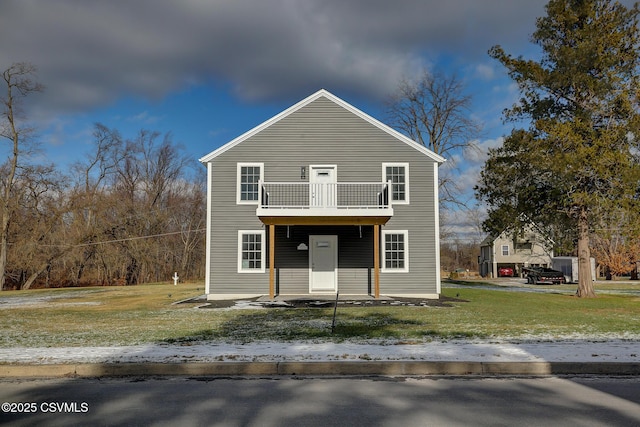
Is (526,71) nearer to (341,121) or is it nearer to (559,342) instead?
(341,121)

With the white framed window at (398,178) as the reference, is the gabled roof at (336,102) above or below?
above

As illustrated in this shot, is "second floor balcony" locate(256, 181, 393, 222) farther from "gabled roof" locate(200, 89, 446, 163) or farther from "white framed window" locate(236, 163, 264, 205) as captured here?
"gabled roof" locate(200, 89, 446, 163)

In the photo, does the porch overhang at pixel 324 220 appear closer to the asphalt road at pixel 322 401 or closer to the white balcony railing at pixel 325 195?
the white balcony railing at pixel 325 195

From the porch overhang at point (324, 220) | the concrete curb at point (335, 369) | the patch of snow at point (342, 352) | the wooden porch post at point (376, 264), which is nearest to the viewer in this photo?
the concrete curb at point (335, 369)

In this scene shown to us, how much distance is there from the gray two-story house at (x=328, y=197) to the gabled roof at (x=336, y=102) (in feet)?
0.13

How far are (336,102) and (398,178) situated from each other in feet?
13.3

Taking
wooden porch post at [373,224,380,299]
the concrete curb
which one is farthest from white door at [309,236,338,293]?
the concrete curb

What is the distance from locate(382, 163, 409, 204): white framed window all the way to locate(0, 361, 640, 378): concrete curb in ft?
44.0

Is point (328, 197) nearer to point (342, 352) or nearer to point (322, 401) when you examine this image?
point (342, 352)

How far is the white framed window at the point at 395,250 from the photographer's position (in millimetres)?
19766

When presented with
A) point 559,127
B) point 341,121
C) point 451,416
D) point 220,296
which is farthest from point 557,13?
point 451,416

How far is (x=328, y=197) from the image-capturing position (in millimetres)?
19375

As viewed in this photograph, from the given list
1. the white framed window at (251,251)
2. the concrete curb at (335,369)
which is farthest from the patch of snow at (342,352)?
the white framed window at (251,251)

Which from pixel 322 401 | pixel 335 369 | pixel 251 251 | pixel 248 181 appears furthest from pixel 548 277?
pixel 322 401
